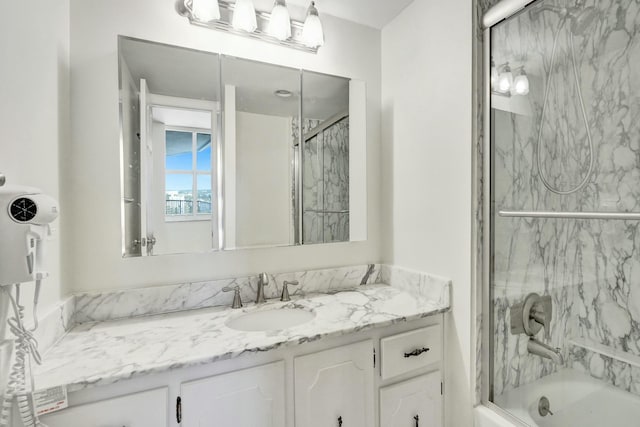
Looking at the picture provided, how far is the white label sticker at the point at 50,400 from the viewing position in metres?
0.77

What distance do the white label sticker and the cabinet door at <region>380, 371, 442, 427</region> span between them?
Answer: 1002 mm

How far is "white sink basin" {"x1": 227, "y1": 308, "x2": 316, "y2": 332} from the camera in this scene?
1.32 m

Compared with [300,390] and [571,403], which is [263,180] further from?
[571,403]

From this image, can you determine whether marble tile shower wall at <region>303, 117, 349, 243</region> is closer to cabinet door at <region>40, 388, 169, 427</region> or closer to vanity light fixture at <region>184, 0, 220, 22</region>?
vanity light fixture at <region>184, 0, 220, 22</region>

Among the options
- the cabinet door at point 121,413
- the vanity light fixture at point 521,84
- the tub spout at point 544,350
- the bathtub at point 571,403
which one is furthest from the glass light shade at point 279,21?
the bathtub at point 571,403

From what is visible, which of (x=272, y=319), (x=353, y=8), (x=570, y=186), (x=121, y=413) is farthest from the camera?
(x=353, y=8)

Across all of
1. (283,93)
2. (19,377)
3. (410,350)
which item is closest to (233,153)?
(283,93)

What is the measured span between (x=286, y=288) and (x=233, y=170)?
599 mm

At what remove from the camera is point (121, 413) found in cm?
86

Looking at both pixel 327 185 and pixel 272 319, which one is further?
pixel 327 185

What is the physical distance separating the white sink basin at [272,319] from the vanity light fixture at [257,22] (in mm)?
1246

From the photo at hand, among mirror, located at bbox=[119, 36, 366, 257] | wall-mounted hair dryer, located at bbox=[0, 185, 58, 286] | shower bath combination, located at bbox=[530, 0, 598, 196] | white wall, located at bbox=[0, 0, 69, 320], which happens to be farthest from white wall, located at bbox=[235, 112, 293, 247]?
shower bath combination, located at bbox=[530, 0, 598, 196]

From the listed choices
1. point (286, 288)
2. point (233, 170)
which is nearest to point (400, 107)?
point (233, 170)

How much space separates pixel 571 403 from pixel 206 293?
1.55 metres
